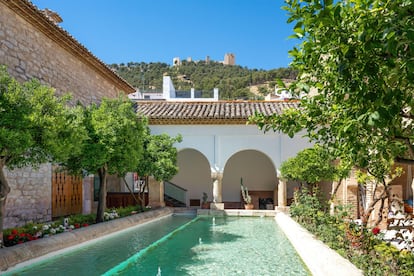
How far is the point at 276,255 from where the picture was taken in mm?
7770

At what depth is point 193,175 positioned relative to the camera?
21.0m

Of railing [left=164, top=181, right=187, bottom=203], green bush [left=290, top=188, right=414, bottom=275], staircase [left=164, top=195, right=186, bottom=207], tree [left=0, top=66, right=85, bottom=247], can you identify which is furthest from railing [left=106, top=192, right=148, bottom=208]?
tree [left=0, top=66, right=85, bottom=247]

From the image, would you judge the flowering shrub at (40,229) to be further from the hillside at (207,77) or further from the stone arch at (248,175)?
the hillside at (207,77)

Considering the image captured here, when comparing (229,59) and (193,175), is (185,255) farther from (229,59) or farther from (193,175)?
(229,59)

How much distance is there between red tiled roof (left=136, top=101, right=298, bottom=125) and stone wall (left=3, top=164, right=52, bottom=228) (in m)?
6.61

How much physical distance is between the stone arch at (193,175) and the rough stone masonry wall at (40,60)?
6.91 m

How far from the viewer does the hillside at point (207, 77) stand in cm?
5547

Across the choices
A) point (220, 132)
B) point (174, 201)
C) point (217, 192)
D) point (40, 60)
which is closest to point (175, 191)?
point (174, 201)

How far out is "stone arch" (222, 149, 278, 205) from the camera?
813 inches

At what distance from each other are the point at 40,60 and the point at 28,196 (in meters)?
4.01

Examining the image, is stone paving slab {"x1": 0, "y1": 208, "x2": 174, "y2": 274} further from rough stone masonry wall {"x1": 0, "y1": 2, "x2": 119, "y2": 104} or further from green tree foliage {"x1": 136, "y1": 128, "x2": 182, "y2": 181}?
rough stone masonry wall {"x1": 0, "y1": 2, "x2": 119, "y2": 104}

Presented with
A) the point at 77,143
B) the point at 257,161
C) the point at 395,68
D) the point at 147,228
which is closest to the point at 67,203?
the point at 147,228

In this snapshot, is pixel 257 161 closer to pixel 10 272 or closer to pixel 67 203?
pixel 67 203

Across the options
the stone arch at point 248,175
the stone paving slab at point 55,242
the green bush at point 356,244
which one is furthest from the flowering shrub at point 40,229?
the stone arch at point 248,175
